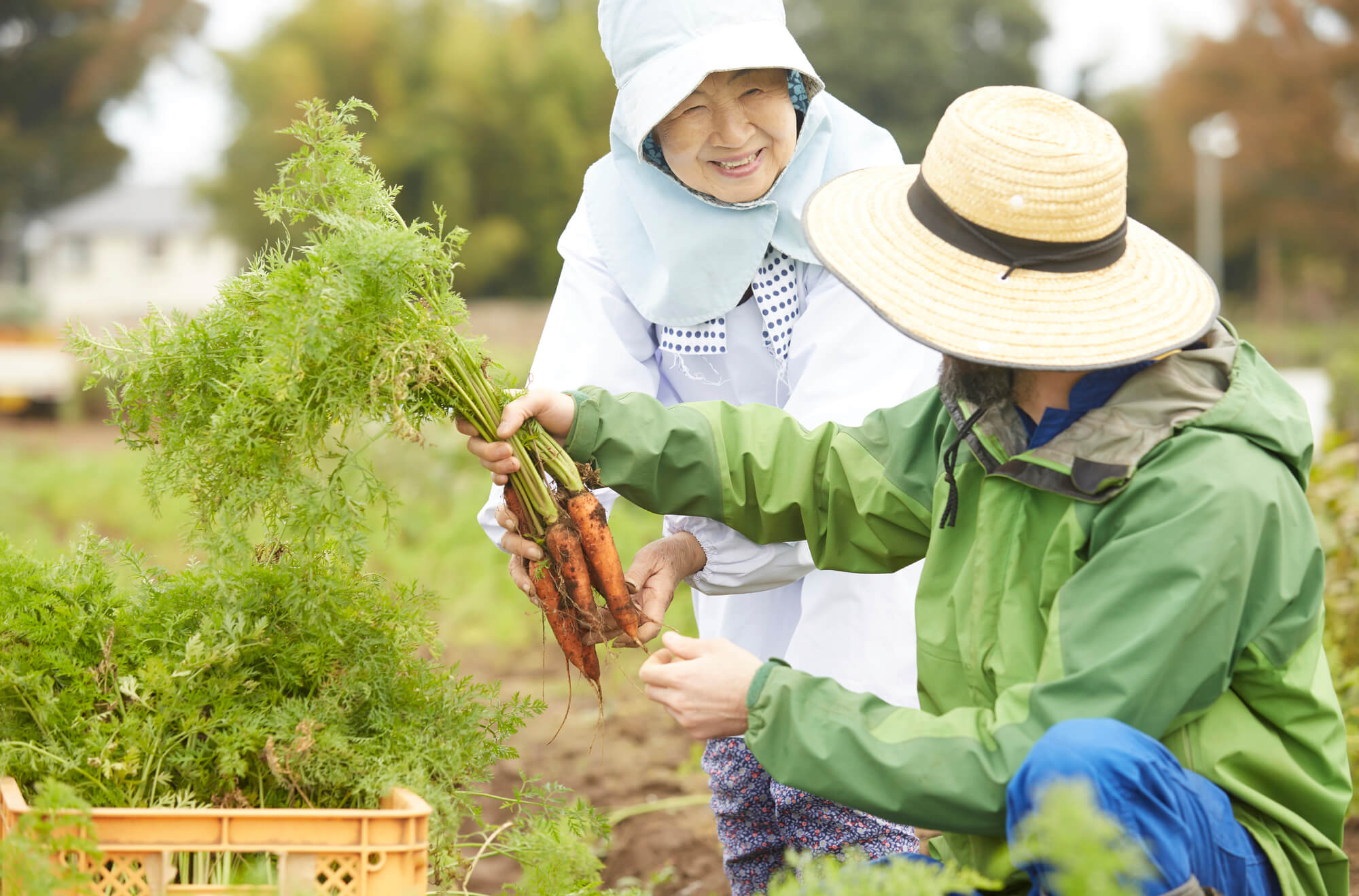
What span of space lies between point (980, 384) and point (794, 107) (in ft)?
3.59

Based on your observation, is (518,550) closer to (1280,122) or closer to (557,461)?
(557,461)

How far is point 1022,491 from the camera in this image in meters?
1.89

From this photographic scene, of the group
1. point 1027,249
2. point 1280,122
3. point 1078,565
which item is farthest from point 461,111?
point 1078,565

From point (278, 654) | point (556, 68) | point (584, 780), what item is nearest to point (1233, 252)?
point (556, 68)

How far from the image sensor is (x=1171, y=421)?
68.4 inches

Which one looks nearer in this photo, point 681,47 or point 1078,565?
point 1078,565

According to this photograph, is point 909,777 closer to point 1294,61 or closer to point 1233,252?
point 1294,61

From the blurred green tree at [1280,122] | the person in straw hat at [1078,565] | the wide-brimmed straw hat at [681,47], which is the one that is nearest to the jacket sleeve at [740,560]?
the person in straw hat at [1078,565]

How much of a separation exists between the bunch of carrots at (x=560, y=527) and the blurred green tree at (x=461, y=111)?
19.4 metres

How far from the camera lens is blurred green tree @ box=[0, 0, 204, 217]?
26641 millimetres

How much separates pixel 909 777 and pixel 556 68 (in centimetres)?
2238

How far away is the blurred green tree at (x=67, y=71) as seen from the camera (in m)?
26.6

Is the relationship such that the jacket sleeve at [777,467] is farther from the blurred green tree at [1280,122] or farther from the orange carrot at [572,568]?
the blurred green tree at [1280,122]

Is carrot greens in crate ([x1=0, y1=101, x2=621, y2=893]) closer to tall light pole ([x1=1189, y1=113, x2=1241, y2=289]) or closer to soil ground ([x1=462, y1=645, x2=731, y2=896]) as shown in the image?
soil ground ([x1=462, y1=645, x2=731, y2=896])
